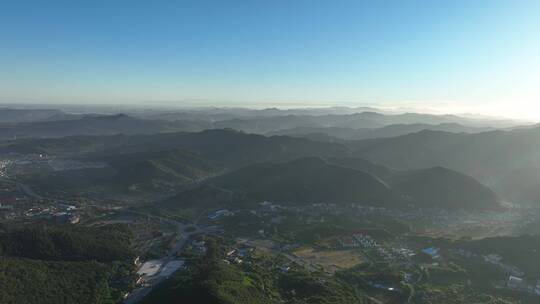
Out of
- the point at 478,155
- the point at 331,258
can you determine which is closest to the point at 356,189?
the point at 331,258

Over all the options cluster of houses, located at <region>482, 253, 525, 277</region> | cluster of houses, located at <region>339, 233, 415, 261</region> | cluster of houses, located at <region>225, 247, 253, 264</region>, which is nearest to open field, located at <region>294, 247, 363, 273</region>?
cluster of houses, located at <region>339, 233, 415, 261</region>

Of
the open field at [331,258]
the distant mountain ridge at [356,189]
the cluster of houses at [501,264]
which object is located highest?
the distant mountain ridge at [356,189]

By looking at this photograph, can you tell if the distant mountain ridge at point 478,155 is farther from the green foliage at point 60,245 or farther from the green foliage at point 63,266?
the green foliage at point 63,266

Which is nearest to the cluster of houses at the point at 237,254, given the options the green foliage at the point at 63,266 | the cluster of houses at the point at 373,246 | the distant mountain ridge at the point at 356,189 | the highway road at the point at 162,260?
the highway road at the point at 162,260

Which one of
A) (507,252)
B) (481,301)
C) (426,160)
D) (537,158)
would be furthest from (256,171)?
(537,158)

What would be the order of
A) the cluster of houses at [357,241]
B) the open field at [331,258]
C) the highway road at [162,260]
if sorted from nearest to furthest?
the highway road at [162,260] < the open field at [331,258] < the cluster of houses at [357,241]

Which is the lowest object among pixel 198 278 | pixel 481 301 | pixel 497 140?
pixel 481 301

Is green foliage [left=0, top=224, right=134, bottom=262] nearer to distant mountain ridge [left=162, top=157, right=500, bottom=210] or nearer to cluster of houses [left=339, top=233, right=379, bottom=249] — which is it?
cluster of houses [left=339, top=233, right=379, bottom=249]

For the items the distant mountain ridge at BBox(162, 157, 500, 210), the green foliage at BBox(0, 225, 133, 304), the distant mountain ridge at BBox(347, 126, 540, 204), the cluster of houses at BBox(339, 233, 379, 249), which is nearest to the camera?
the green foliage at BBox(0, 225, 133, 304)

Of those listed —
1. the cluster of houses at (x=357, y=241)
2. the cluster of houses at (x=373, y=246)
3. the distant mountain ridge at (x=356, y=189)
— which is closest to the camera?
the cluster of houses at (x=373, y=246)

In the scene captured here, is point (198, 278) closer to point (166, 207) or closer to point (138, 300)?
point (138, 300)

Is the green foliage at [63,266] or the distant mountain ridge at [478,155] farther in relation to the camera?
the distant mountain ridge at [478,155]
